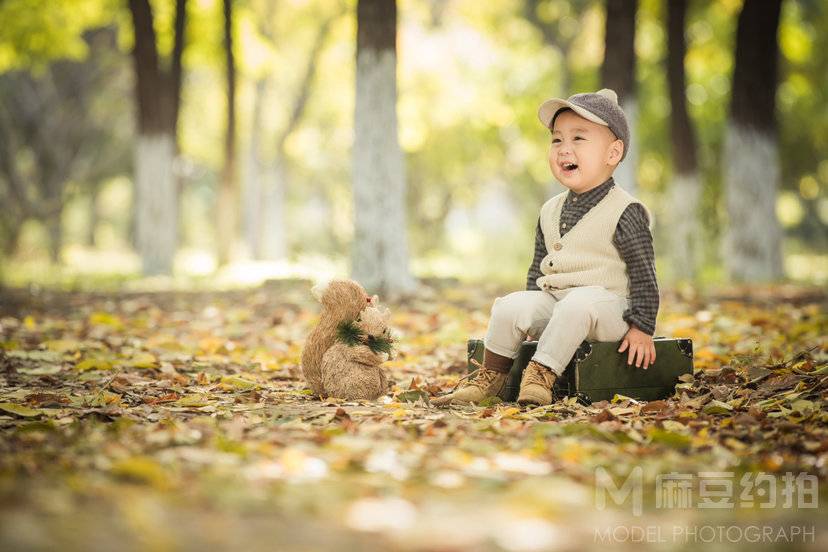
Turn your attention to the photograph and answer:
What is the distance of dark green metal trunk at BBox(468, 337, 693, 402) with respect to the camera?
4.41 m

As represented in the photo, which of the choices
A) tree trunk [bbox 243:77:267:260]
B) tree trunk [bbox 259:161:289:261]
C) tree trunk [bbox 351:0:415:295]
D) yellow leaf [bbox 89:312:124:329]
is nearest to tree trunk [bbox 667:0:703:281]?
tree trunk [bbox 351:0:415:295]

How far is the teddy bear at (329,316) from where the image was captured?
461 cm

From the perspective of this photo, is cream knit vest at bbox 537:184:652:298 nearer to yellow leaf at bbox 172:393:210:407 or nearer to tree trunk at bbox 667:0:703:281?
yellow leaf at bbox 172:393:210:407

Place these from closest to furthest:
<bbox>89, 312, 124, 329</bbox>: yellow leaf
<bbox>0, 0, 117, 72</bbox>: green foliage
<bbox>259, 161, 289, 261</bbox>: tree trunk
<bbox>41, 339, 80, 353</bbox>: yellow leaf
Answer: <bbox>41, 339, 80, 353</bbox>: yellow leaf < <bbox>89, 312, 124, 329</bbox>: yellow leaf < <bbox>0, 0, 117, 72</bbox>: green foliage < <bbox>259, 161, 289, 261</bbox>: tree trunk

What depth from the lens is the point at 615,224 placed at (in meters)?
4.52

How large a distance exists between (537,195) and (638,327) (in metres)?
27.7

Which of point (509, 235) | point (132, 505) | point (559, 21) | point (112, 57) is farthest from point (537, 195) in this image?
point (132, 505)

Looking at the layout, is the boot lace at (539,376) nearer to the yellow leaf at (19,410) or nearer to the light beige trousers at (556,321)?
the light beige trousers at (556,321)

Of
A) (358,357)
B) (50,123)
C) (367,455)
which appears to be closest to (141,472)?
(367,455)

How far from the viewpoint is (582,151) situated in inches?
180

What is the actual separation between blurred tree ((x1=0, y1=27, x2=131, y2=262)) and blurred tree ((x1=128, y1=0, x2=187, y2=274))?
10.2 meters

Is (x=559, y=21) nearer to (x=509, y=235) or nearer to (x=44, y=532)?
(x=509, y=235)

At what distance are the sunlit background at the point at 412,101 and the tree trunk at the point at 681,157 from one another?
0.72 metres

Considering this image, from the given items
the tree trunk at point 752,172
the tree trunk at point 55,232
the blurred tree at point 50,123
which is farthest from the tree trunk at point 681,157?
the blurred tree at point 50,123
